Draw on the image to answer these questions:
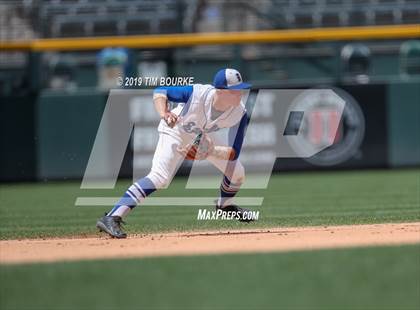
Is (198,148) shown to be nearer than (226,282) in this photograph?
No

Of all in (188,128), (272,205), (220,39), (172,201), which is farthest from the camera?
(220,39)

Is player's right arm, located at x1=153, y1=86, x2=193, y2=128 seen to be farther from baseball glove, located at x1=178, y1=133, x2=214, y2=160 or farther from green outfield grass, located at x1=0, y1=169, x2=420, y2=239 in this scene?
green outfield grass, located at x1=0, y1=169, x2=420, y2=239

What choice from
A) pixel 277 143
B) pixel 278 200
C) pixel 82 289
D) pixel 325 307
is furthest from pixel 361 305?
pixel 277 143

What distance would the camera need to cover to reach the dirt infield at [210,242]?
6621mm

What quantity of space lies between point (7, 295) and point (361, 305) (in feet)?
6.70

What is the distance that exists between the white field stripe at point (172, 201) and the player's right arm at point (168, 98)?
4.06 meters

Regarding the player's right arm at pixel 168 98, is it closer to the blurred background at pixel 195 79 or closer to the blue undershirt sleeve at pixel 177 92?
the blue undershirt sleeve at pixel 177 92

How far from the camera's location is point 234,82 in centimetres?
782

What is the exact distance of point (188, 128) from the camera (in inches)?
316

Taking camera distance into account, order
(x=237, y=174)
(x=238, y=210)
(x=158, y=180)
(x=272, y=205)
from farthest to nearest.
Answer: (x=272, y=205)
(x=238, y=210)
(x=237, y=174)
(x=158, y=180)

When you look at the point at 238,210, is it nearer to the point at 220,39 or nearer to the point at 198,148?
the point at 198,148

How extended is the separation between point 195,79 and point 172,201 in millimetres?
5199

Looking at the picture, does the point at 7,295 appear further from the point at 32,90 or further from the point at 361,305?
the point at 32,90

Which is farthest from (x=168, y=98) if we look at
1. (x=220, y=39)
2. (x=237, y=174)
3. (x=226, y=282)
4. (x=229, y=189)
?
(x=220, y=39)
